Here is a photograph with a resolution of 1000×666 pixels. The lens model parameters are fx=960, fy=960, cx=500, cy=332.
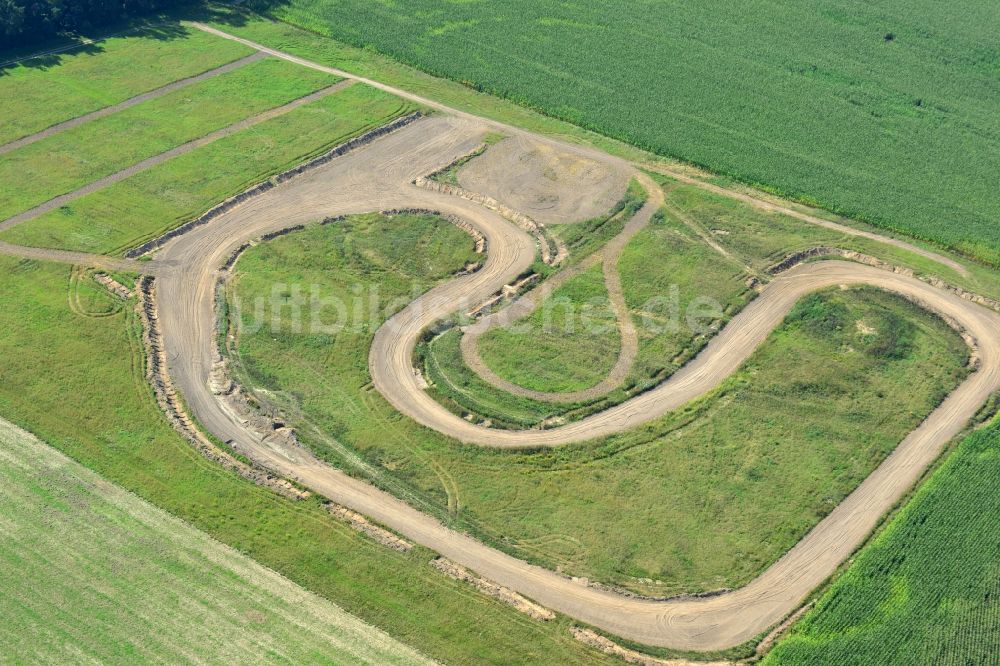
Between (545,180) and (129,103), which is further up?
(129,103)

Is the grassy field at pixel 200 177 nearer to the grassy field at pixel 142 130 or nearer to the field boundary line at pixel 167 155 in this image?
the field boundary line at pixel 167 155

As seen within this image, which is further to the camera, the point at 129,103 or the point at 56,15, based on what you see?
the point at 56,15

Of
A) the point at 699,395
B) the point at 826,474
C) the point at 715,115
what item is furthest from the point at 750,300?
the point at 715,115

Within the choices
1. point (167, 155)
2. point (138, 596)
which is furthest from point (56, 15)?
point (138, 596)

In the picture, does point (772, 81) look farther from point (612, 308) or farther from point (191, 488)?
point (191, 488)

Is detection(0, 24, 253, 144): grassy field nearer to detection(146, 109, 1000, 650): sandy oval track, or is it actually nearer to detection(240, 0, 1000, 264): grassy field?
detection(240, 0, 1000, 264): grassy field

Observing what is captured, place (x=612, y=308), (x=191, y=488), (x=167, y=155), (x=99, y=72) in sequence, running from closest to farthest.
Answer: (x=191, y=488), (x=612, y=308), (x=167, y=155), (x=99, y=72)

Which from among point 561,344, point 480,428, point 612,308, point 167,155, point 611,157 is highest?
→ point 611,157
